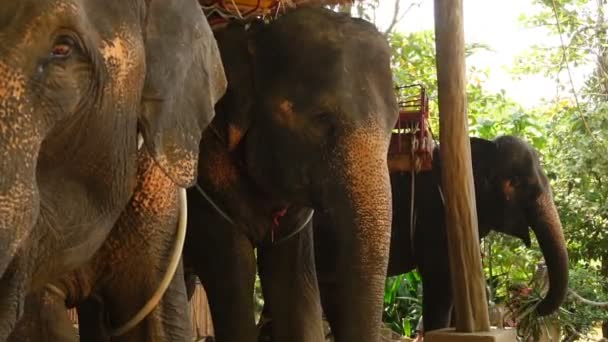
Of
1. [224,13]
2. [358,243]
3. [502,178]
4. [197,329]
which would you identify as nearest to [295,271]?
[358,243]

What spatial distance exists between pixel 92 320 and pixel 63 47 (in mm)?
1158

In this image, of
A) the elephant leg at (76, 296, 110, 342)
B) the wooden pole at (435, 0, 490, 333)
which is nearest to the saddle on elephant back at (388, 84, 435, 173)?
the wooden pole at (435, 0, 490, 333)

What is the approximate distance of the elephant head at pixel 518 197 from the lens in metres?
5.65

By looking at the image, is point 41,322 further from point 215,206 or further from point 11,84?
point 215,206

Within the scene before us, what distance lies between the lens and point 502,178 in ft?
19.2

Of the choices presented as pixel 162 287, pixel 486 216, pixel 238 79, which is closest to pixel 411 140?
pixel 238 79

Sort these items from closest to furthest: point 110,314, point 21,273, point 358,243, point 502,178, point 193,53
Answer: point 21,273 < point 193,53 < point 110,314 < point 358,243 < point 502,178

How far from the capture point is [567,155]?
26.1 feet

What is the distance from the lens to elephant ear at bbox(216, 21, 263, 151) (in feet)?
11.5

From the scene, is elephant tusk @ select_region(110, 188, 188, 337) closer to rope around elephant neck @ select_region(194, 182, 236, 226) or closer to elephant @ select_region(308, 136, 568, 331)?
rope around elephant neck @ select_region(194, 182, 236, 226)

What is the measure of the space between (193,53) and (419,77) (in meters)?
5.85

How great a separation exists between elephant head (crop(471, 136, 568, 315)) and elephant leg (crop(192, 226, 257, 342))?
2.58m

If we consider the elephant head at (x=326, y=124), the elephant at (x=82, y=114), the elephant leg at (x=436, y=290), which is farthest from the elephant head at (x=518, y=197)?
the elephant at (x=82, y=114)

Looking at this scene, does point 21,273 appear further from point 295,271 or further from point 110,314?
point 295,271
